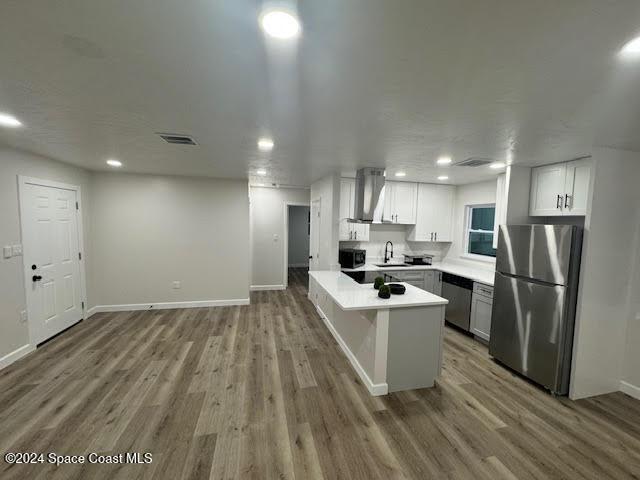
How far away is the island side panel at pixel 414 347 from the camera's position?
264cm

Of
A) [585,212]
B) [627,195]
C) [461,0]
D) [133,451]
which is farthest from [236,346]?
[627,195]

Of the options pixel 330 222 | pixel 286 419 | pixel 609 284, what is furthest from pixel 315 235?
pixel 609 284

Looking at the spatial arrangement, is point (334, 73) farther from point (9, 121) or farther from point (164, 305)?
point (164, 305)

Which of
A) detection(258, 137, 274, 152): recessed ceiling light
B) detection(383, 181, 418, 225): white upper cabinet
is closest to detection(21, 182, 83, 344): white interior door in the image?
detection(258, 137, 274, 152): recessed ceiling light

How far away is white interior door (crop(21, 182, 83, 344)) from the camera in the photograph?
3303 mm

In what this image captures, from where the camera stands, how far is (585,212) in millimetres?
2697

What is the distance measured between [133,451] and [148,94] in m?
2.40

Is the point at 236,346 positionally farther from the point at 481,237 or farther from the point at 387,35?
the point at 481,237

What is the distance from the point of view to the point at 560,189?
10.1ft

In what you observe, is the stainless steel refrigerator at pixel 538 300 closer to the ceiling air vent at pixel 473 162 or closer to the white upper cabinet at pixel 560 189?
the white upper cabinet at pixel 560 189

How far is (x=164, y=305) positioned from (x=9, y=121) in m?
3.46

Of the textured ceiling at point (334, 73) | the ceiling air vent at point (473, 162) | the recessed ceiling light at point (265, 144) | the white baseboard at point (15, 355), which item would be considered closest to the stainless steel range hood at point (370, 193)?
the ceiling air vent at point (473, 162)

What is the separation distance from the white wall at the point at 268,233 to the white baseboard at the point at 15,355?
3.64 m

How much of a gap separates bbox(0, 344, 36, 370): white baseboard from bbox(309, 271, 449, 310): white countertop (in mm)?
3492
